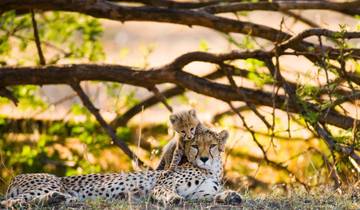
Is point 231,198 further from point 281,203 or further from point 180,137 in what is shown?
point 180,137

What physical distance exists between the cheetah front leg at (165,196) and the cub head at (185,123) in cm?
81

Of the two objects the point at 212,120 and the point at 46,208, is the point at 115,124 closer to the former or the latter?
the point at 212,120

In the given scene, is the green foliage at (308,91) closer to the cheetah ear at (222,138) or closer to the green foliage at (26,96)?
the cheetah ear at (222,138)

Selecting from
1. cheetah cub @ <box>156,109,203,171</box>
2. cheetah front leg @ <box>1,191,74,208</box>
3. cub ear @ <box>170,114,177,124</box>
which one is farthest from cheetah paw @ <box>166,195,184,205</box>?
cub ear @ <box>170,114,177,124</box>

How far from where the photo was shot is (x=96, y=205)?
6980 millimetres

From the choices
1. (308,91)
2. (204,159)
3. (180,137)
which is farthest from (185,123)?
(308,91)

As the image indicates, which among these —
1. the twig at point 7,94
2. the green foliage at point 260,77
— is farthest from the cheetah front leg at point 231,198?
the twig at point 7,94

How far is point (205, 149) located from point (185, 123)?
15.5 inches

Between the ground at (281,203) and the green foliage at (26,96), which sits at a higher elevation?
the green foliage at (26,96)

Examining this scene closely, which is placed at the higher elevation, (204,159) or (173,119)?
(173,119)

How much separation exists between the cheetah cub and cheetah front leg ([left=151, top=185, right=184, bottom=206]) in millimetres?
545

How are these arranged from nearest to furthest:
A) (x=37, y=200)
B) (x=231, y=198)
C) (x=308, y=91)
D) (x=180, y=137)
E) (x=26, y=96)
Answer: (x=37, y=200) < (x=231, y=198) < (x=308, y=91) < (x=180, y=137) < (x=26, y=96)

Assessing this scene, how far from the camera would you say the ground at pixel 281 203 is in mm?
6969

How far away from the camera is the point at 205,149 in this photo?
8172mm
